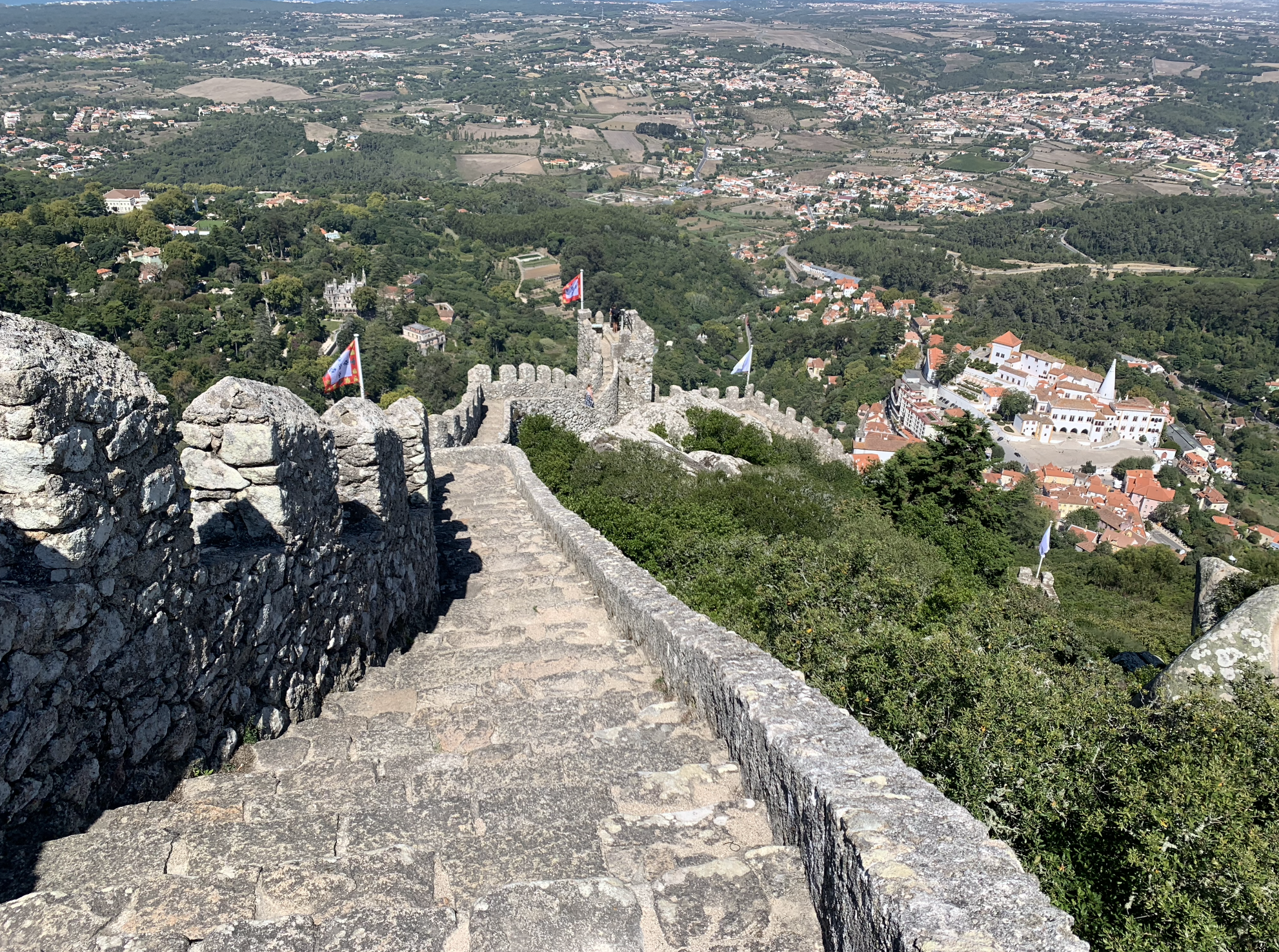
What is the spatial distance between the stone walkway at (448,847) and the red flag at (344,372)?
23.4 ft

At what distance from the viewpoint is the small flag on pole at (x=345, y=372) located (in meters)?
11.0

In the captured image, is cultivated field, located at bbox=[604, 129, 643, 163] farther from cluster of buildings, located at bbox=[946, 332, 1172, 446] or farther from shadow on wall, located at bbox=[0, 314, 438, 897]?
shadow on wall, located at bbox=[0, 314, 438, 897]

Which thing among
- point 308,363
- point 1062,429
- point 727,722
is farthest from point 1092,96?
point 727,722

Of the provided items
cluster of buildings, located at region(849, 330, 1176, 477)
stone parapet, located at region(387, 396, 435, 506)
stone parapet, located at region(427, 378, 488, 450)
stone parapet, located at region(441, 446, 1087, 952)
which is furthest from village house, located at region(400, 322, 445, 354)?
stone parapet, located at region(441, 446, 1087, 952)

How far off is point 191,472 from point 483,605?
3.15 meters

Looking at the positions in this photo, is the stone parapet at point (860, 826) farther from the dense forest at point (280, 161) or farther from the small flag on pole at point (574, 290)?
the dense forest at point (280, 161)

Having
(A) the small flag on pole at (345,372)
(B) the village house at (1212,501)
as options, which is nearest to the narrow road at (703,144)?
(B) the village house at (1212,501)

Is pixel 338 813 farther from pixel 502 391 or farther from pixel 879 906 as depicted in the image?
pixel 502 391

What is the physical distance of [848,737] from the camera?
332 cm

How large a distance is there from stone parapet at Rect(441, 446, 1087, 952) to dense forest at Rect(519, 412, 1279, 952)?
32.0 inches

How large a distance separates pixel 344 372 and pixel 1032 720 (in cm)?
945

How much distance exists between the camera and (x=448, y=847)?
2945 mm

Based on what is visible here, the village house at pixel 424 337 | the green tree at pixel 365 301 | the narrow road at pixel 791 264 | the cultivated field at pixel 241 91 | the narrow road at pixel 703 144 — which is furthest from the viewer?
the cultivated field at pixel 241 91

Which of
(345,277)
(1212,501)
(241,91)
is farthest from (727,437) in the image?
(241,91)
